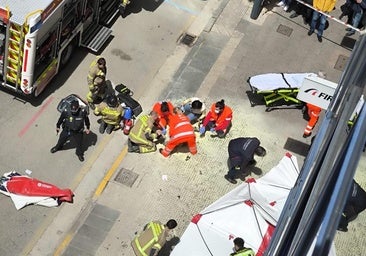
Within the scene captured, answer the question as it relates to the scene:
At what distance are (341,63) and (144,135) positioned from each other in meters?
5.98

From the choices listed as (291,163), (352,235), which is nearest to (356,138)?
(291,163)

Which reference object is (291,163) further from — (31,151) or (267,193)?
(31,151)

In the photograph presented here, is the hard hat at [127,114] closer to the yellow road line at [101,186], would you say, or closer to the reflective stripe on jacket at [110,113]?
the reflective stripe on jacket at [110,113]

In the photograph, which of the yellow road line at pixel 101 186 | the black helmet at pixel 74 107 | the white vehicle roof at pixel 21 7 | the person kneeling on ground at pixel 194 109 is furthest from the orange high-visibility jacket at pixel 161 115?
the white vehicle roof at pixel 21 7

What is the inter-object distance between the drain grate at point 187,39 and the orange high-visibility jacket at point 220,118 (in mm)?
3118

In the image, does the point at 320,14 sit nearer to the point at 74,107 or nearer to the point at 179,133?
the point at 179,133

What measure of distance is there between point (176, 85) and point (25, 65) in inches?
143

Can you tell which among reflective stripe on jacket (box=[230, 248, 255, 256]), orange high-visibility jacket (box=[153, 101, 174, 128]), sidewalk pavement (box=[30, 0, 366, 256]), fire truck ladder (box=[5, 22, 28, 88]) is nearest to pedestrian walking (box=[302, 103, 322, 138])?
sidewalk pavement (box=[30, 0, 366, 256])

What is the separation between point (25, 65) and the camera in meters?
13.4

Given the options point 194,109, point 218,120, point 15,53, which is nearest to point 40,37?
point 15,53

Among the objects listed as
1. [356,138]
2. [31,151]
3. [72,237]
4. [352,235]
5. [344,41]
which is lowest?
[72,237]

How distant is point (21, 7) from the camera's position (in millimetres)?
12984

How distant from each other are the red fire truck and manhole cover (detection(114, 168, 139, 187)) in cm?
257

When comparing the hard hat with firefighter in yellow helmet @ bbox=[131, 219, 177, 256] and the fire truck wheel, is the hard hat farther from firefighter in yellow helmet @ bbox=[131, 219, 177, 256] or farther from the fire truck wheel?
firefighter in yellow helmet @ bbox=[131, 219, 177, 256]
